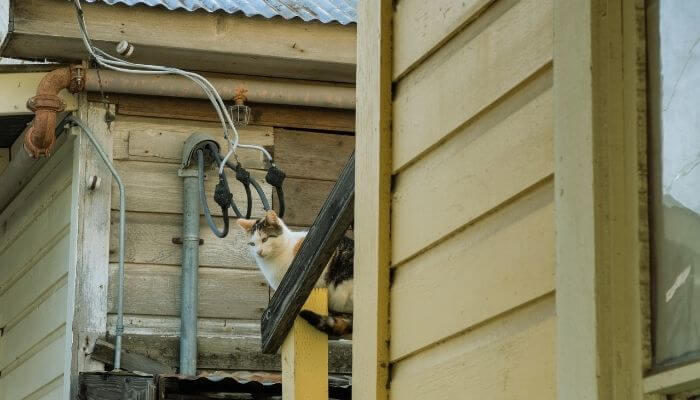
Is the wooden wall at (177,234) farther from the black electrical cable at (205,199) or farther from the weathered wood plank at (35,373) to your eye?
the weathered wood plank at (35,373)

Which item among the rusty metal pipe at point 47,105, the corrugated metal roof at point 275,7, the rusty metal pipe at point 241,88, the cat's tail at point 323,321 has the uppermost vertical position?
the corrugated metal roof at point 275,7

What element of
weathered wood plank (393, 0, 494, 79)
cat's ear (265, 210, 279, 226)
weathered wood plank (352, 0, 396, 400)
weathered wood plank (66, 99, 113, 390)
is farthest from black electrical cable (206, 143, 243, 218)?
weathered wood plank (393, 0, 494, 79)

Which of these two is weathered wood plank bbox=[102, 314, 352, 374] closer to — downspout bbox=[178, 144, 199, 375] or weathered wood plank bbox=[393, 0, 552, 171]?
downspout bbox=[178, 144, 199, 375]

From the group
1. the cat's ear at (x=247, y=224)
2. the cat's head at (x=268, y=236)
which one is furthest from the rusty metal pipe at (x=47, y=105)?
the cat's head at (x=268, y=236)

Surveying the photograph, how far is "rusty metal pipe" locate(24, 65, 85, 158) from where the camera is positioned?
264 inches

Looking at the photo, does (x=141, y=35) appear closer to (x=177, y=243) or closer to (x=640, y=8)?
(x=177, y=243)

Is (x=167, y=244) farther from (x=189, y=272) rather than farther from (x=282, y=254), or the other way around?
(x=282, y=254)

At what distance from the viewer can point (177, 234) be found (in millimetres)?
7234

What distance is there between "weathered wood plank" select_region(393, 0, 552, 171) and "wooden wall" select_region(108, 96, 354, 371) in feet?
14.3

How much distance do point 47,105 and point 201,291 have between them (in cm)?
134

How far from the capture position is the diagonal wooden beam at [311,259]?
3.36m

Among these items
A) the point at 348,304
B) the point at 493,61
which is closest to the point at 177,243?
the point at 348,304

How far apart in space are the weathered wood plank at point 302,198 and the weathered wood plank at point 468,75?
459cm

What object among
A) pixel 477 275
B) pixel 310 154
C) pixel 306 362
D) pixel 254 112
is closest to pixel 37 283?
pixel 254 112
